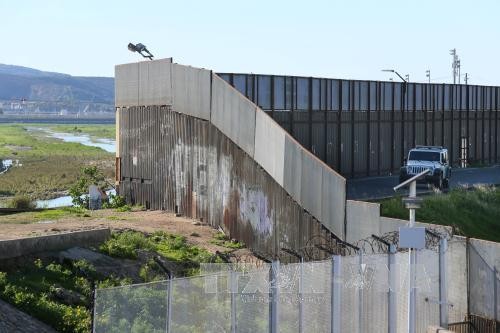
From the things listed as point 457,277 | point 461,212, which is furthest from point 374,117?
point 457,277

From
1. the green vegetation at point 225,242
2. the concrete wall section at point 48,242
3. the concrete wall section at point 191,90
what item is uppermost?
the concrete wall section at point 191,90

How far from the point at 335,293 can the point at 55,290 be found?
8.81 meters

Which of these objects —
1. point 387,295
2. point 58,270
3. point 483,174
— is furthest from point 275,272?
point 483,174

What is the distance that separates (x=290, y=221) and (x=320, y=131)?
14.3 metres

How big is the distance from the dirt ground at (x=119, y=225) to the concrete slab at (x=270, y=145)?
358cm

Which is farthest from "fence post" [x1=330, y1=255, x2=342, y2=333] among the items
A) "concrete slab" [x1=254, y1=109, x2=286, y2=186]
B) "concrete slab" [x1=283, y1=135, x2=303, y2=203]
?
"concrete slab" [x1=254, y1=109, x2=286, y2=186]

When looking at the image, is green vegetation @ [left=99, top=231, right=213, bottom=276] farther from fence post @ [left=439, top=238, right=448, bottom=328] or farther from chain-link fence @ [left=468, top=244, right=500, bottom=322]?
fence post @ [left=439, top=238, right=448, bottom=328]

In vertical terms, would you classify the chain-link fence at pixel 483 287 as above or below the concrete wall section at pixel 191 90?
below

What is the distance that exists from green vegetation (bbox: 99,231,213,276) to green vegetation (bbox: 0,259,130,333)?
2892mm

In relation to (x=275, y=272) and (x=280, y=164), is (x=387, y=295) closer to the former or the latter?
(x=275, y=272)

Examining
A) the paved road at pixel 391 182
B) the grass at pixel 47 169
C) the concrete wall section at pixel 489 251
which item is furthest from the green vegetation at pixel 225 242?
the grass at pixel 47 169

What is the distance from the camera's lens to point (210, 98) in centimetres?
3734

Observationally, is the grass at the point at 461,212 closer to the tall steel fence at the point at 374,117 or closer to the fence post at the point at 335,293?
the tall steel fence at the point at 374,117

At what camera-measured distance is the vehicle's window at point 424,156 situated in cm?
4134
